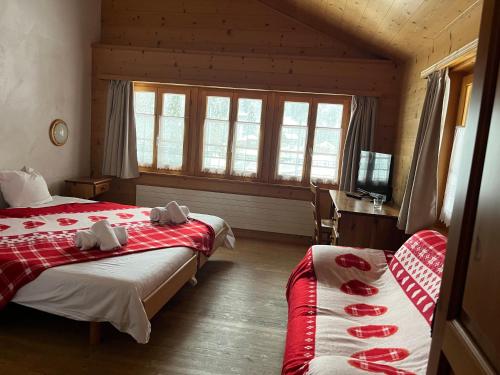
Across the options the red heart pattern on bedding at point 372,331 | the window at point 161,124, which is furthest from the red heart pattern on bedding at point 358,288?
the window at point 161,124

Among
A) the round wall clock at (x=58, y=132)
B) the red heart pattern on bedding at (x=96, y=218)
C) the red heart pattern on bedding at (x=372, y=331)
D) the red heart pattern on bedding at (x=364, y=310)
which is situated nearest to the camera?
the red heart pattern on bedding at (x=372, y=331)

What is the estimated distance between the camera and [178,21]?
193 inches

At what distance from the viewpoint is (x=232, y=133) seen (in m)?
4.95

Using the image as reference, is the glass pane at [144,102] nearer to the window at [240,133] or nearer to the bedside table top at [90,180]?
the window at [240,133]

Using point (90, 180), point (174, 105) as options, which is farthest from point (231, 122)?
point (90, 180)

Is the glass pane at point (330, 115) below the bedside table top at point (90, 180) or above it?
above

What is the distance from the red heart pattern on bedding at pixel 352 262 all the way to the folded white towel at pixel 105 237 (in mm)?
1563

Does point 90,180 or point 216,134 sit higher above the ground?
Answer: point 216,134

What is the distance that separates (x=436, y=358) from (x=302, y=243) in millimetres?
4063

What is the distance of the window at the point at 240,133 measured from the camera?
4.79 m

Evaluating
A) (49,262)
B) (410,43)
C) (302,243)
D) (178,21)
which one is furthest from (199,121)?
(49,262)

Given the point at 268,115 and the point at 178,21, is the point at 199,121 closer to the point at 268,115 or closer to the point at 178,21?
the point at 268,115

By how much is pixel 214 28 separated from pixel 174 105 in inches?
43.9

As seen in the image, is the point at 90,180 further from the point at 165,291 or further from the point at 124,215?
the point at 165,291
